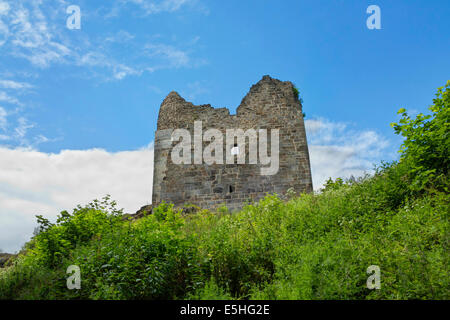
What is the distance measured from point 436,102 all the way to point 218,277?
6.30 meters

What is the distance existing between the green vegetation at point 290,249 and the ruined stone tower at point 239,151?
5.41 meters

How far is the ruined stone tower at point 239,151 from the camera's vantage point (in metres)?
14.4

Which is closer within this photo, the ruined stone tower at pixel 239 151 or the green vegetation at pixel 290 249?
the green vegetation at pixel 290 249

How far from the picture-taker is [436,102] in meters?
8.26

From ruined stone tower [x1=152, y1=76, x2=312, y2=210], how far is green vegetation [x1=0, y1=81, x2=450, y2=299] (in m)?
Result: 5.41

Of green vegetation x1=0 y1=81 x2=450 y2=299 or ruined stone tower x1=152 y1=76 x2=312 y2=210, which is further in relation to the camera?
ruined stone tower x1=152 y1=76 x2=312 y2=210

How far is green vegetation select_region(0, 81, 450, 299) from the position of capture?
5148 mm

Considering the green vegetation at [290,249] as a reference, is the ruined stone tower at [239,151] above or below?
above

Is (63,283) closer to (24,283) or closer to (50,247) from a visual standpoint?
(24,283)
